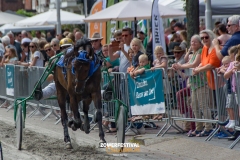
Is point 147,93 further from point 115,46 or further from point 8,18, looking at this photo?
point 8,18

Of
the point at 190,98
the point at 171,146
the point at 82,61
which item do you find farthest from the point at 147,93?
the point at 82,61

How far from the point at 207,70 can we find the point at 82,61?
2.26 meters

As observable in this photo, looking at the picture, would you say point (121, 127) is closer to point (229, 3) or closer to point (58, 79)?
point (58, 79)

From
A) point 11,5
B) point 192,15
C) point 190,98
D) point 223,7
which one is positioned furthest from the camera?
point 11,5

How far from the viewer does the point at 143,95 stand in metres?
12.5

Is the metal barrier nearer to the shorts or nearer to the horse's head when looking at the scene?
the shorts

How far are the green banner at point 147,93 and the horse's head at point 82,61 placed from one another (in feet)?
6.16

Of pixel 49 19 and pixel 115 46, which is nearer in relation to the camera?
pixel 115 46

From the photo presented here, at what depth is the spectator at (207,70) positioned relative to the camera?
1137cm

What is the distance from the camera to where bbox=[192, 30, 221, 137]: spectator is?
37.3ft

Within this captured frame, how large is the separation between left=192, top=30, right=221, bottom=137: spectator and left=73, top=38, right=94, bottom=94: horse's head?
2.00 m

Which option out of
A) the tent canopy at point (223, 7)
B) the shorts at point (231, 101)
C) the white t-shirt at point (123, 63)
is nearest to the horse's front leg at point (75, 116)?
the shorts at point (231, 101)

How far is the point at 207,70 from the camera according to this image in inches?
448

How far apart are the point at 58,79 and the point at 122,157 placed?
2.30 meters
